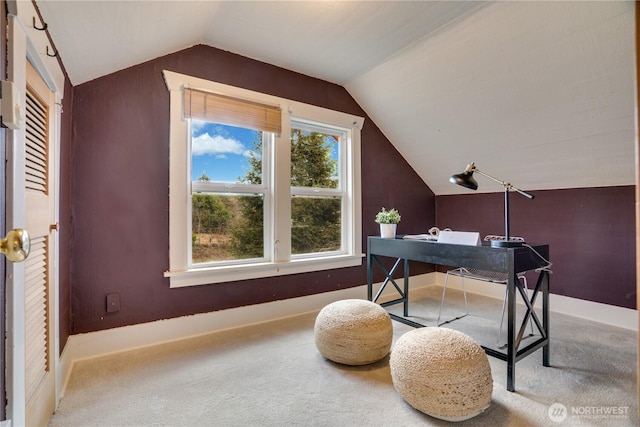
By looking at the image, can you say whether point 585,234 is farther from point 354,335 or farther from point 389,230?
point 354,335

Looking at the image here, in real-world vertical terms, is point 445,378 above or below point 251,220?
below

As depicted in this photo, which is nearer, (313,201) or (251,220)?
(251,220)

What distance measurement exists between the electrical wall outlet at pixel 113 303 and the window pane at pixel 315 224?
56.9 inches

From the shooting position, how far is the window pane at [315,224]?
9.91 ft

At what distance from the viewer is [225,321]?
8.29 feet

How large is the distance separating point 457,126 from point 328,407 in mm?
2621

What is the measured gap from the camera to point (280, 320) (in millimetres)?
2750

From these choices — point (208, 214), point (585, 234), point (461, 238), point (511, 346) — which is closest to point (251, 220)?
point (208, 214)

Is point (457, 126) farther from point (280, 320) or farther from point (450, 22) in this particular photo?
point (280, 320)

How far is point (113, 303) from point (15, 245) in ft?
5.33

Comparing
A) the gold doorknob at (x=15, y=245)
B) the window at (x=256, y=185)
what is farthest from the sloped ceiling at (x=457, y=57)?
the gold doorknob at (x=15, y=245)

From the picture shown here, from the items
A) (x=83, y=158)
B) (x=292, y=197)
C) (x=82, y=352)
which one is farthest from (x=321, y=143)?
(x=82, y=352)

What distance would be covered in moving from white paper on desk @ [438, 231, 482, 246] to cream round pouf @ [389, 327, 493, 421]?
0.69m

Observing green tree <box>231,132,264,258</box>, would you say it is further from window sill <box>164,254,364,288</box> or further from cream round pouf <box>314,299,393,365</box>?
cream round pouf <box>314,299,393,365</box>
